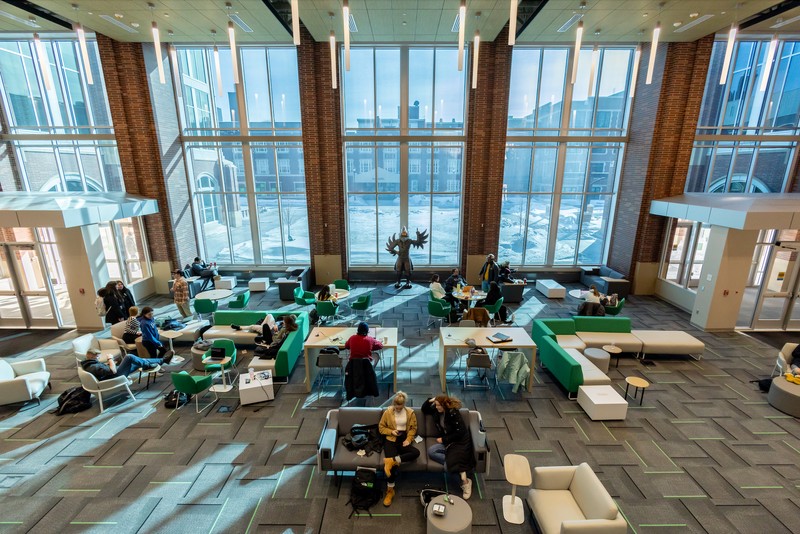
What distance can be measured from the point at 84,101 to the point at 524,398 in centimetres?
1437

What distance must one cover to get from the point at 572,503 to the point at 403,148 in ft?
33.1

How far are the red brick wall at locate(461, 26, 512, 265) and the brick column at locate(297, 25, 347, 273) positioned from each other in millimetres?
3919

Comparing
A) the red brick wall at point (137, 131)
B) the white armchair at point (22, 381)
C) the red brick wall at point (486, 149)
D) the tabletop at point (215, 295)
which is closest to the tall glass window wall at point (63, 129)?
the red brick wall at point (137, 131)

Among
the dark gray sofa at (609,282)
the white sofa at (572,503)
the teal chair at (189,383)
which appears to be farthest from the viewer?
the dark gray sofa at (609,282)

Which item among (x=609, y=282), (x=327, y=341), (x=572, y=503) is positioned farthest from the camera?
(x=609, y=282)

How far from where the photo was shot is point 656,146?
10.3m

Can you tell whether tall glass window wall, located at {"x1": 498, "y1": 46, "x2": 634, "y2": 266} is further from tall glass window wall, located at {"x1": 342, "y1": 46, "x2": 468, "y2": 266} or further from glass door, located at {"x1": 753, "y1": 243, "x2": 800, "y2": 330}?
glass door, located at {"x1": 753, "y1": 243, "x2": 800, "y2": 330}

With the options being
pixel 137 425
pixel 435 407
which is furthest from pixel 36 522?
pixel 435 407

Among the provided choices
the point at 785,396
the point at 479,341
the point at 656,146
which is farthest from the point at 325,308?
the point at 656,146

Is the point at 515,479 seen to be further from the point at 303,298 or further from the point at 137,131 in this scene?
the point at 137,131

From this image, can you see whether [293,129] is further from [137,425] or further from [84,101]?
[137,425]

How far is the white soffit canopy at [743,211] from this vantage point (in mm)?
7430

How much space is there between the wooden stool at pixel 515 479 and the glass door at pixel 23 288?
1045 centimetres

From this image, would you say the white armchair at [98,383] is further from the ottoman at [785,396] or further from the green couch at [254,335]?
the ottoman at [785,396]
